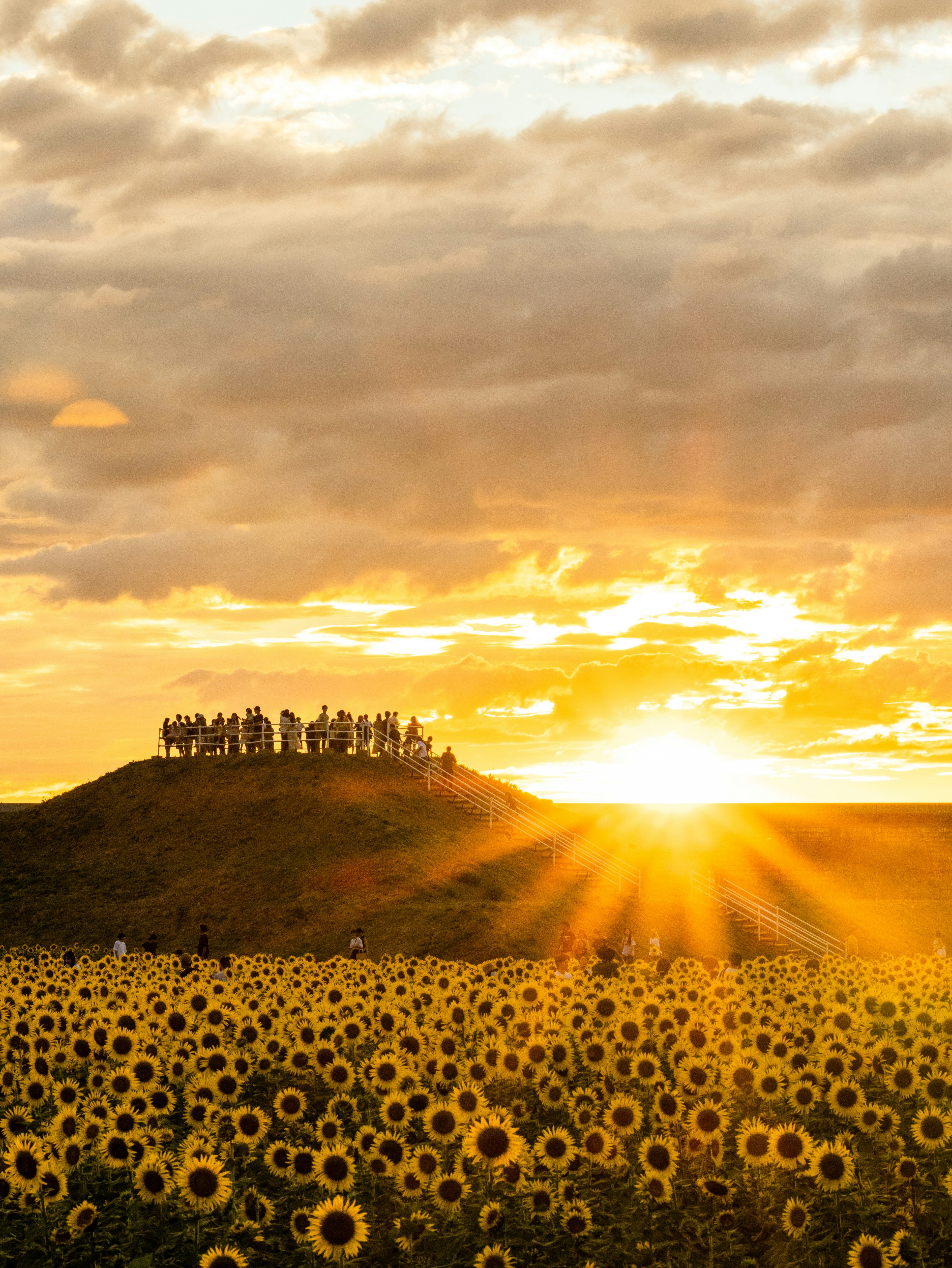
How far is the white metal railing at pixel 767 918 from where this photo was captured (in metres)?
45.5

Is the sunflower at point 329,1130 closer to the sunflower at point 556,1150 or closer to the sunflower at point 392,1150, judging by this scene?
the sunflower at point 392,1150

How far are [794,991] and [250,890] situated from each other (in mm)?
29872

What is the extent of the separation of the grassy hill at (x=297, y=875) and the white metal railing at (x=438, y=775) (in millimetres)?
917

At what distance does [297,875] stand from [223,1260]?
37.0 meters

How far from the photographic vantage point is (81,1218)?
1028 centimetres

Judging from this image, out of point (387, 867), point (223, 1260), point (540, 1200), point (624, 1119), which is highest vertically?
point (387, 867)

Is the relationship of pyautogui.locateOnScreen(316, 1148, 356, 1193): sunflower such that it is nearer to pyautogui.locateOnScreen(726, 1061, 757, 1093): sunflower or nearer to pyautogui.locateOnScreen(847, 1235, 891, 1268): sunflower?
pyautogui.locateOnScreen(847, 1235, 891, 1268): sunflower

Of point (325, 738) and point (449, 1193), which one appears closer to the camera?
point (449, 1193)

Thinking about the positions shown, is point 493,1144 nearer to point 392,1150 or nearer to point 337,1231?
point 392,1150

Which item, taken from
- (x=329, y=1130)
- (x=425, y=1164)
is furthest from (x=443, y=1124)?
(x=425, y=1164)

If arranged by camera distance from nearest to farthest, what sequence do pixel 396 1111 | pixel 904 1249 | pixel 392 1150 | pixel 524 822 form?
pixel 904 1249 < pixel 392 1150 < pixel 396 1111 < pixel 524 822

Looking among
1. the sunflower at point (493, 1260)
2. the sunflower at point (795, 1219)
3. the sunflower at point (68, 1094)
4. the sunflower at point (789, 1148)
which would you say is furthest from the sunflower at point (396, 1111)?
the sunflower at point (795, 1219)

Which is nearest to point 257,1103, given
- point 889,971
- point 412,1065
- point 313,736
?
point 412,1065

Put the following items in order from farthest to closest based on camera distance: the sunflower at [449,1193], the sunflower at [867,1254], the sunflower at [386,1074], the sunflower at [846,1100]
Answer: the sunflower at [386,1074] → the sunflower at [846,1100] → the sunflower at [449,1193] → the sunflower at [867,1254]
